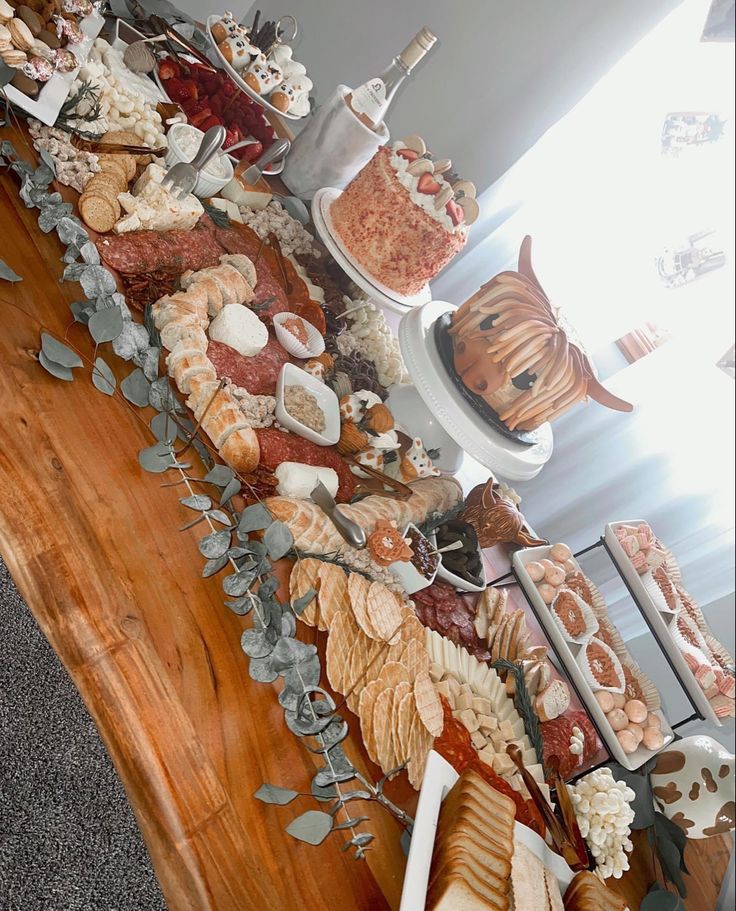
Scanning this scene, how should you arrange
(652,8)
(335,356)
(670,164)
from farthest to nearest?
(652,8) < (670,164) < (335,356)

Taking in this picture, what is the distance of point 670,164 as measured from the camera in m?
1.53

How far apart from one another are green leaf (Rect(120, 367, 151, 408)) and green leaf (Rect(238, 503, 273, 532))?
17 cm

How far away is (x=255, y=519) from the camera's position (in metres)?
0.85

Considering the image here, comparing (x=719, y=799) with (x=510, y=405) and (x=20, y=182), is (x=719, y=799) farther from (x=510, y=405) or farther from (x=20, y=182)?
(x=20, y=182)

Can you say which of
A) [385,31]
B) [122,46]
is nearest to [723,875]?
[122,46]

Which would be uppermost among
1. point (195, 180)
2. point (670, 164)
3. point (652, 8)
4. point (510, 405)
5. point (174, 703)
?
point (652, 8)

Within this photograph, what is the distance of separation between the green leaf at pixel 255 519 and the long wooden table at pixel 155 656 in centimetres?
5

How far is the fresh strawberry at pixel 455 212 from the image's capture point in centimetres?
117

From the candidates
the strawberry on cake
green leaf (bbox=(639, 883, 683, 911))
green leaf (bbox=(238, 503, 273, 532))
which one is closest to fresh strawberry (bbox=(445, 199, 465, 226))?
the strawberry on cake

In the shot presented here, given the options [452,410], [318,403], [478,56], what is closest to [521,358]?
[452,410]

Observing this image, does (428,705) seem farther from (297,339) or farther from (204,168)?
(204,168)

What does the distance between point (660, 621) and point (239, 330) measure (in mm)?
738

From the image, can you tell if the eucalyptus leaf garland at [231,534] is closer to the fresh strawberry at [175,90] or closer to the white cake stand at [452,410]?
the white cake stand at [452,410]

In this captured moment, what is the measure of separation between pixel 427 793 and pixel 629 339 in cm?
125
